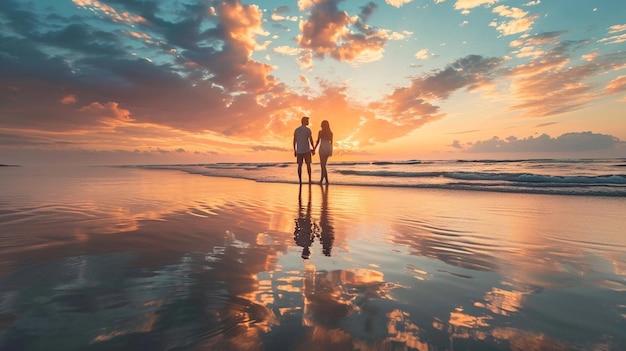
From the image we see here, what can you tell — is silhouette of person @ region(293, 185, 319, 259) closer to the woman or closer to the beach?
the beach

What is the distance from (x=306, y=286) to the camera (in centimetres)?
234

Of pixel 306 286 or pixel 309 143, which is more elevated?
pixel 309 143

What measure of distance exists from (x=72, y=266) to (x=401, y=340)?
9.01 ft

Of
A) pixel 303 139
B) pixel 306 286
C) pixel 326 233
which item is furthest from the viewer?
pixel 303 139

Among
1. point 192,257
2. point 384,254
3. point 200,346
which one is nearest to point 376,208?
point 384,254

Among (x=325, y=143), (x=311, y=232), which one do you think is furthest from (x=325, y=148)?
(x=311, y=232)

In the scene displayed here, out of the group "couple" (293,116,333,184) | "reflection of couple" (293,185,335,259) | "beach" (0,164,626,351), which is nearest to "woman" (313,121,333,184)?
"couple" (293,116,333,184)

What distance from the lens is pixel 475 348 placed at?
5.08 feet

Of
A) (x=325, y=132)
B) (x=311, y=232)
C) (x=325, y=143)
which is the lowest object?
(x=311, y=232)

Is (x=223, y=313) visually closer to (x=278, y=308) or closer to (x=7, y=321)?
(x=278, y=308)

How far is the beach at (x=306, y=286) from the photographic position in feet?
5.34

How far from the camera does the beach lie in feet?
5.34

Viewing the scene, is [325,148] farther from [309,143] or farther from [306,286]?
[306,286]

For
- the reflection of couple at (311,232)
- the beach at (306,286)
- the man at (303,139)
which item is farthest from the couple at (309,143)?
the beach at (306,286)
